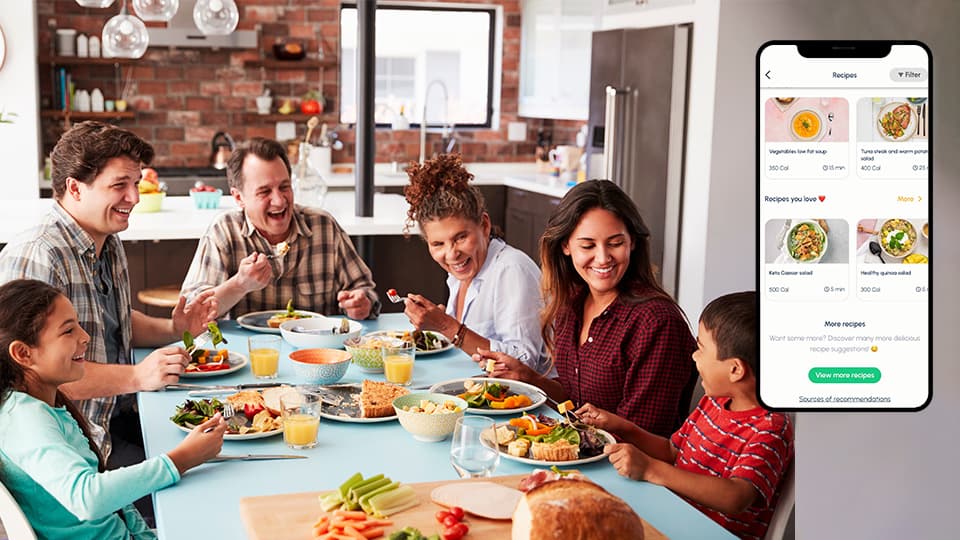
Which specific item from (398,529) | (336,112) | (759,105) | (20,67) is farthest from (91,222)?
(336,112)

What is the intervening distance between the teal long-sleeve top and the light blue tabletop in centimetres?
5

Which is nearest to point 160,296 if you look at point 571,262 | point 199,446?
point 571,262

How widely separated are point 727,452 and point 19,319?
1245 millimetres

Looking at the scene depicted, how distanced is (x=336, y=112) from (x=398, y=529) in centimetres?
540

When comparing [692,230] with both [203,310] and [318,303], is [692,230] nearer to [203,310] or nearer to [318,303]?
[318,303]

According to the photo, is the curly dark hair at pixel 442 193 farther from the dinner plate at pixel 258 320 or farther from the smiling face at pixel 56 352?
the smiling face at pixel 56 352

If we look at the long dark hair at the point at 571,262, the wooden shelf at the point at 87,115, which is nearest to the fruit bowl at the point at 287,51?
the wooden shelf at the point at 87,115

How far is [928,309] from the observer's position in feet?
1.53

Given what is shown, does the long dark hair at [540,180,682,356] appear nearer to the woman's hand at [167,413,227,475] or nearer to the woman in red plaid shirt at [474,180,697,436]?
the woman in red plaid shirt at [474,180,697,436]

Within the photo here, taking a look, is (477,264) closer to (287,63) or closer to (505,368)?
(505,368)

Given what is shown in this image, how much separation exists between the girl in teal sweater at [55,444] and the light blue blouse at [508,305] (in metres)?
1.07

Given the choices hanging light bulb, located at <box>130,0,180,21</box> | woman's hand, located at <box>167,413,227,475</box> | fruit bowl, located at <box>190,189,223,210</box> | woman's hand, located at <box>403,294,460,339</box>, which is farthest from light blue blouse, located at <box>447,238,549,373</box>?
fruit bowl, located at <box>190,189,223,210</box>

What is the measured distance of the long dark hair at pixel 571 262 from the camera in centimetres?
219

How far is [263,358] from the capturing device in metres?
2.14
